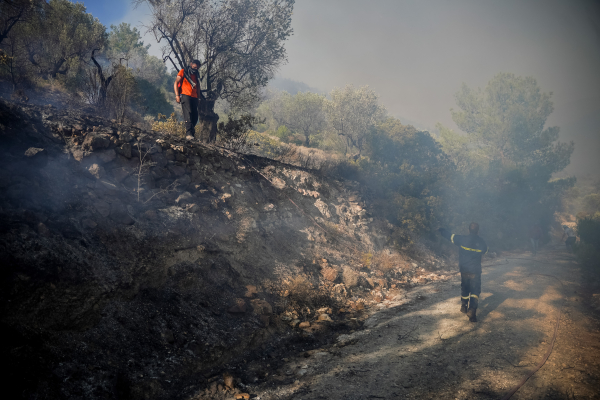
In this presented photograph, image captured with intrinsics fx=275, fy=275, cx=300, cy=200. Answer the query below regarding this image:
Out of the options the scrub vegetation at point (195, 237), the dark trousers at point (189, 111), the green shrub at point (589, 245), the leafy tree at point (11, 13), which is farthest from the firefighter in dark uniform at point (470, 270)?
the leafy tree at point (11, 13)

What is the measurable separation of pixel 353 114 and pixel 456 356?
73.4 ft

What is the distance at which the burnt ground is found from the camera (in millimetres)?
3469

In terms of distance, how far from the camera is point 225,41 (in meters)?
10.1

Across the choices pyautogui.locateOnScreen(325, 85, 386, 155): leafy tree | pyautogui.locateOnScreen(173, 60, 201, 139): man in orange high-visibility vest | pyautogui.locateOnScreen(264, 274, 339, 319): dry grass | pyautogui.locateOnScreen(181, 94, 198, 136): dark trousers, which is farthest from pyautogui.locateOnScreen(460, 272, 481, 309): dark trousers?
pyautogui.locateOnScreen(325, 85, 386, 155): leafy tree

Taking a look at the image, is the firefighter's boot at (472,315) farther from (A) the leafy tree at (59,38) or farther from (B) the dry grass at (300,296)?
(A) the leafy tree at (59,38)

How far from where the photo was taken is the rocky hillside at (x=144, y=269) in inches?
130

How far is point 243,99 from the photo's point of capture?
1162 cm

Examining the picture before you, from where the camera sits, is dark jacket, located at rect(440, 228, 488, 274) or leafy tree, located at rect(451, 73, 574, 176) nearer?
dark jacket, located at rect(440, 228, 488, 274)

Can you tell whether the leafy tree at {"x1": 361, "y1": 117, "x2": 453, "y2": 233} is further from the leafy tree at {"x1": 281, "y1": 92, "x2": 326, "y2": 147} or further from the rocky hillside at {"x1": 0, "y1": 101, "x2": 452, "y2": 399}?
the leafy tree at {"x1": 281, "y1": 92, "x2": 326, "y2": 147}

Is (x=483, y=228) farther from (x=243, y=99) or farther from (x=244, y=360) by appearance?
(x=244, y=360)

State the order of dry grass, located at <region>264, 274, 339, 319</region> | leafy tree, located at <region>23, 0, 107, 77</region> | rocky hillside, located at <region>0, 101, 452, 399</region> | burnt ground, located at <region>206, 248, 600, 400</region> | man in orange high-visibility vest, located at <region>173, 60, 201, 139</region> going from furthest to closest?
1. leafy tree, located at <region>23, 0, 107, 77</region>
2. man in orange high-visibility vest, located at <region>173, 60, 201, 139</region>
3. dry grass, located at <region>264, 274, 339, 319</region>
4. burnt ground, located at <region>206, 248, 600, 400</region>
5. rocky hillside, located at <region>0, 101, 452, 399</region>

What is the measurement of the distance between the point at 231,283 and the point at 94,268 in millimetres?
2331

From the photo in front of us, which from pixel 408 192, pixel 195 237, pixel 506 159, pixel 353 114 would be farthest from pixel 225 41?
pixel 506 159

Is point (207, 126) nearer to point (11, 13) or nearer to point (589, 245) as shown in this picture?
point (11, 13)
